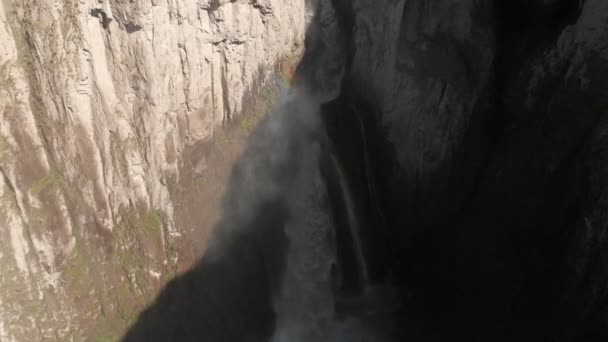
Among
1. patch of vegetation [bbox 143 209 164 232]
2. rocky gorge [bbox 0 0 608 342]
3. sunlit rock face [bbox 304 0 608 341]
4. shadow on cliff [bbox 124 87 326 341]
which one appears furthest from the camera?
shadow on cliff [bbox 124 87 326 341]

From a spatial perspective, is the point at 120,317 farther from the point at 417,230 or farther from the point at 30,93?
the point at 417,230

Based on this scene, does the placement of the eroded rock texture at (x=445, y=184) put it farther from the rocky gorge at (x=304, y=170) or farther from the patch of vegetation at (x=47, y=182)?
the patch of vegetation at (x=47, y=182)

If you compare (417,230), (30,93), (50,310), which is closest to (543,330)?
(417,230)

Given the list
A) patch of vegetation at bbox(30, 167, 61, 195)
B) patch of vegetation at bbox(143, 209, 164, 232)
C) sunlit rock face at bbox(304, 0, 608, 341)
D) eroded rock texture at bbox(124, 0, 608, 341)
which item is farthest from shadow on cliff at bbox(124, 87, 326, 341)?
patch of vegetation at bbox(30, 167, 61, 195)

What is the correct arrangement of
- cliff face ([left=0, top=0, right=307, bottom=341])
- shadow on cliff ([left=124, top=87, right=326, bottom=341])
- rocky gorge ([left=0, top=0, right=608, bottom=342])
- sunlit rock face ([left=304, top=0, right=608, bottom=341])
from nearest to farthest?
cliff face ([left=0, top=0, right=307, bottom=341]), rocky gorge ([left=0, top=0, right=608, bottom=342]), sunlit rock face ([left=304, top=0, right=608, bottom=341]), shadow on cliff ([left=124, top=87, right=326, bottom=341])

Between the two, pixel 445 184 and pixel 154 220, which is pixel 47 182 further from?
→ pixel 445 184

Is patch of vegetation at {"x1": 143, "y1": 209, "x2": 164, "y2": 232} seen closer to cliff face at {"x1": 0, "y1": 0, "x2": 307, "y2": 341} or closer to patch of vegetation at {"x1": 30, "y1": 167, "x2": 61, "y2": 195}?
cliff face at {"x1": 0, "y1": 0, "x2": 307, "y2": 341}

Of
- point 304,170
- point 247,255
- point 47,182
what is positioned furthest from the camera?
point 304,170

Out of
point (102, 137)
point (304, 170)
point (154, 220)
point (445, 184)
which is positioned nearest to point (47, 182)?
point (102, 137)
